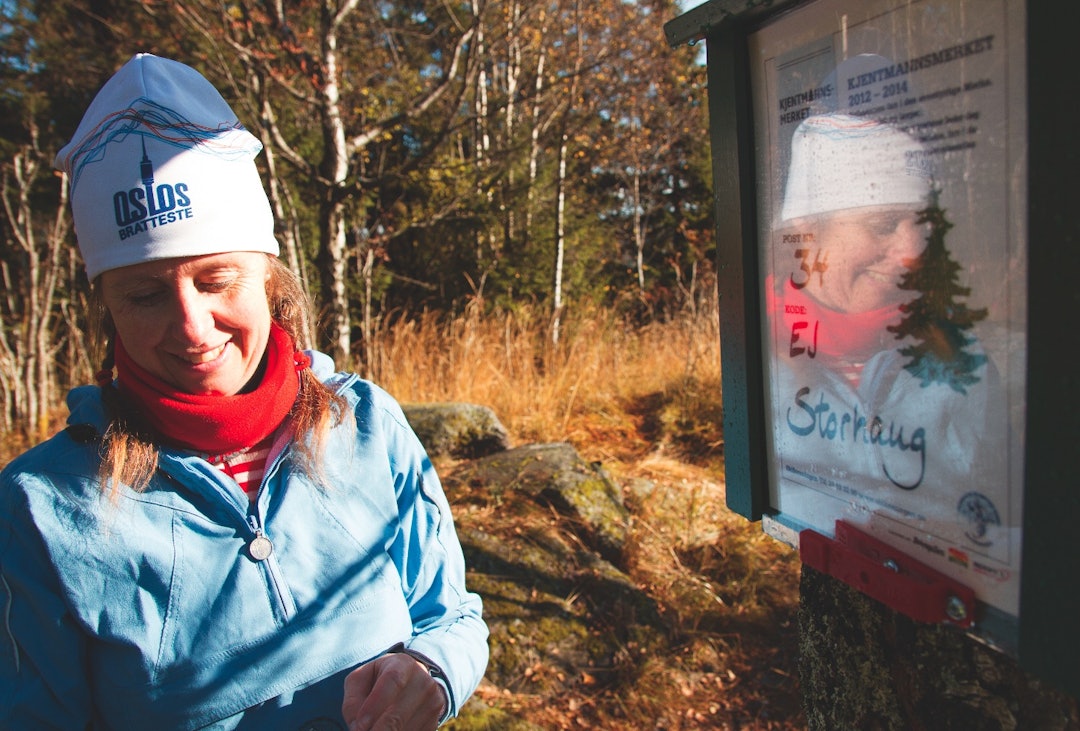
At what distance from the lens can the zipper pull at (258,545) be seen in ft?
4.23

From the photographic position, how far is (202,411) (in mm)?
1301

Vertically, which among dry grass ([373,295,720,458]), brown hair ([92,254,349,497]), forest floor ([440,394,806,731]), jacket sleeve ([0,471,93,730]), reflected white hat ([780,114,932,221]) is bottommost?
forest floor ([440,394,806,731])

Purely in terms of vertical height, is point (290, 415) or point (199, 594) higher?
point (290, 415)

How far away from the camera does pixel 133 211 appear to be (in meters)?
1.26

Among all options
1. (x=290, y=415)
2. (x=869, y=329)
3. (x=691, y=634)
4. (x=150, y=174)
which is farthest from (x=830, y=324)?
(x=691, y=634)

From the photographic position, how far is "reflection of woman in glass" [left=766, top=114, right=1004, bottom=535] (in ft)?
2.51

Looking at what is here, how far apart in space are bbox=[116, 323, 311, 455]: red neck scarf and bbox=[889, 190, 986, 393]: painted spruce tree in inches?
44.9

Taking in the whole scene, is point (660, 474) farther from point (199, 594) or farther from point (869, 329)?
point (869, 329)

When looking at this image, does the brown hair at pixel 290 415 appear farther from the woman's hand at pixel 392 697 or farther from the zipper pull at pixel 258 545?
the woman's hand at pixel 392 697

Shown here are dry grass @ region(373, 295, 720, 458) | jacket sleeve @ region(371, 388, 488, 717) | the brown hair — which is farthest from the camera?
dry grass @ region(373, 295, 720, 458)

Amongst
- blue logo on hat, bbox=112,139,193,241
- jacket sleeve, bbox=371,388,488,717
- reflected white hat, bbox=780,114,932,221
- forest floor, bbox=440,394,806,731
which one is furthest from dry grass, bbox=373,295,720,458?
reflected white hat, bbox=780,114,932,221

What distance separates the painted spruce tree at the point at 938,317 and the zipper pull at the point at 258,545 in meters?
1.11

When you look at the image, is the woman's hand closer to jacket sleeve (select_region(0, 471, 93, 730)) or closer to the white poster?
jacket sleeve (select_region(0, 471, 93, 730))

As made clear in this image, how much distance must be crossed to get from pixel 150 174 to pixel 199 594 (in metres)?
0.77
